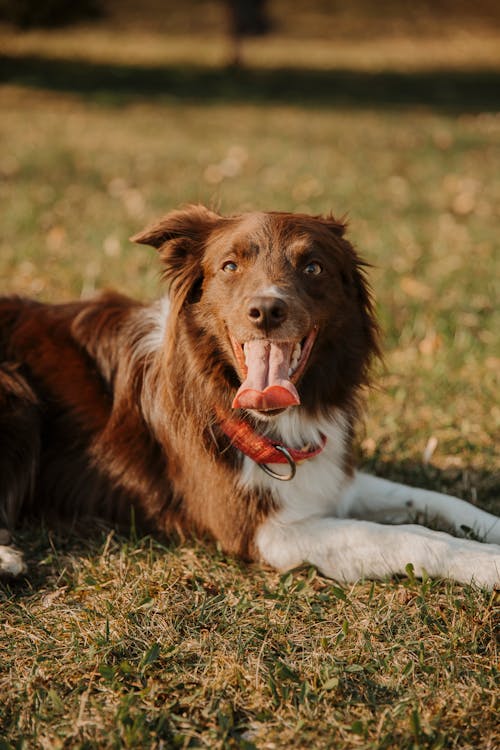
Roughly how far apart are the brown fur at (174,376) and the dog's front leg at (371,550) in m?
0.13

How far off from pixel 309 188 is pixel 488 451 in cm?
537

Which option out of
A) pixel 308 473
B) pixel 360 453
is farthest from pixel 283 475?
pixel 360 453

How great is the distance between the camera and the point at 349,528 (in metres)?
3.12

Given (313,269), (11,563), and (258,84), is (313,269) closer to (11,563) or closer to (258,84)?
(11,563)

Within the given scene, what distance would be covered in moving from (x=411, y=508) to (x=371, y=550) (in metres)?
0.55

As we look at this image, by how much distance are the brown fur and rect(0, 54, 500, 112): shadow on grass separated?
495 inches

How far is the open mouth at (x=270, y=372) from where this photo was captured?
2.87 meters

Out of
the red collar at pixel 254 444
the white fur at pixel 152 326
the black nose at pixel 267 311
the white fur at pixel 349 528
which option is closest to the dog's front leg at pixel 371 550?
the white fur at pixel 349 528

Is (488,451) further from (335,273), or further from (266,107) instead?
(266,107)

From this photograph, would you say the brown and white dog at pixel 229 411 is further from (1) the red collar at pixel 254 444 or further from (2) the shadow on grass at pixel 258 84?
(2) the shadow on grass at pixel 258 84

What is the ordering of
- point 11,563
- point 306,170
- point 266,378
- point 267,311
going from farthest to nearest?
1. point 306,170
2. point 11,563
3. point 266,378
4. point 267,311

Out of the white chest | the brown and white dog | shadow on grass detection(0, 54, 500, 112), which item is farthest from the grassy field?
shadow on grass detection(0, 54, 500, 112)

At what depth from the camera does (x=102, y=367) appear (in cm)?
359

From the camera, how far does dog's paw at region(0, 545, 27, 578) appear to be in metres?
3.12
